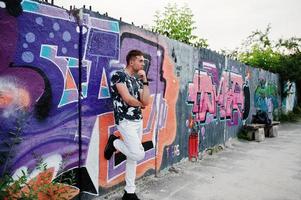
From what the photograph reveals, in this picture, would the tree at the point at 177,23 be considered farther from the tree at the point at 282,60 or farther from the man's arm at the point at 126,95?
the man's arm at the point at 126,95

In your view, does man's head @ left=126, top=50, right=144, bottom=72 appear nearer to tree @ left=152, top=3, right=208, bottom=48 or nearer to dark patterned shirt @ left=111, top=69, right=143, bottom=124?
dark patterned shirt @ left=111, top=69, right=143, bottom=124

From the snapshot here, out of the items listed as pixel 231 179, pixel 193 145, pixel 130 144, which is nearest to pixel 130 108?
pixel 130 144

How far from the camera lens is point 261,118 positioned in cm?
1230

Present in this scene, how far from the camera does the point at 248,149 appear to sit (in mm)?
9406

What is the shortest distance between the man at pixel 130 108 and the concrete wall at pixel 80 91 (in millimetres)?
300

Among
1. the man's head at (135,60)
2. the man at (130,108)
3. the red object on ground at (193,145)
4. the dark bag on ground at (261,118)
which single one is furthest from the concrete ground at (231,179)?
the dark bag on ground at (261,118)

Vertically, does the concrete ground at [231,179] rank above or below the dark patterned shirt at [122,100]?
below

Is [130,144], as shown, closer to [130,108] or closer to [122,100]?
[130,108]

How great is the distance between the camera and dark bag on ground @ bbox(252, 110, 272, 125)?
12.2 meters

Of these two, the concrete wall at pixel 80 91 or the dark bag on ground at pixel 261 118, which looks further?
the dark bag on ground at pixel 261 118

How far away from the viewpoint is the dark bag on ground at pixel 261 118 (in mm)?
12250

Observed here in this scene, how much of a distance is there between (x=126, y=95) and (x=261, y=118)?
9.31 m

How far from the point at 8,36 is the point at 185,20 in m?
24.1

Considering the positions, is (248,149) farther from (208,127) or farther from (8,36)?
(8,36)
